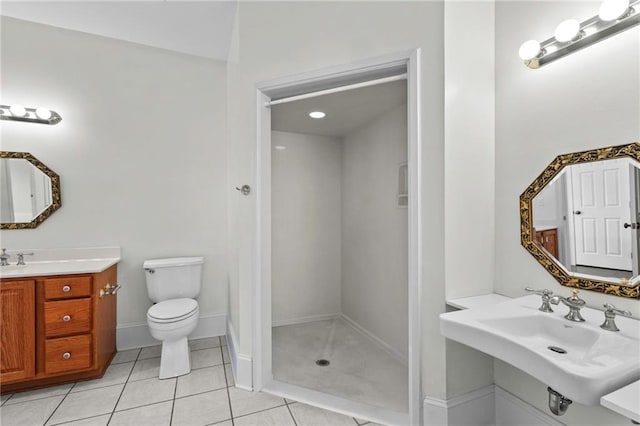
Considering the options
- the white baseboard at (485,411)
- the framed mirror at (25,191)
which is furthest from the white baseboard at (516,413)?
the framed mirror at (25,191)

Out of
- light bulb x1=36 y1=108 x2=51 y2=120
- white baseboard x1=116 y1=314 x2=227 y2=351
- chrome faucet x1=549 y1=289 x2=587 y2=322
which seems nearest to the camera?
chrome faucet x1=549 y1=289 x2=587 y2=322

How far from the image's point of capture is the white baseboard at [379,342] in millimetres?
2424

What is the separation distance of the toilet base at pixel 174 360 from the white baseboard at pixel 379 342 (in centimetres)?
158

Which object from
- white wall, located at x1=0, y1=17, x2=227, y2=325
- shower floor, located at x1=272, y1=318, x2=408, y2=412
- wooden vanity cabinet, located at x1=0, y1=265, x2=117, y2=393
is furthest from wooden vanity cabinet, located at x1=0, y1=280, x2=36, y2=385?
shower floor, located at x1=272, y1=318, x2=408, y2=412

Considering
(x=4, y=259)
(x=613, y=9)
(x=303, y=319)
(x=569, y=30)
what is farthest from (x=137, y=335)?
(x=613, y=9)

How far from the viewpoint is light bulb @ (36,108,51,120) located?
2313mm

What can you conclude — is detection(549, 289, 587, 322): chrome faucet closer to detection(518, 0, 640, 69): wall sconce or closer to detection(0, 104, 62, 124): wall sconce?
detection(518, 0, 640, 69): wall sconce

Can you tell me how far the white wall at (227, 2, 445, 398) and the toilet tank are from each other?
56 centimetres

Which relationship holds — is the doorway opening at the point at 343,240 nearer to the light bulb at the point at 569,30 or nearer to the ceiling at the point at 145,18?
the light bulb at the point at 569,30

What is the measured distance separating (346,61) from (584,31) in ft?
3.51

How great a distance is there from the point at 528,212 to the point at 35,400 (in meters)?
3.15

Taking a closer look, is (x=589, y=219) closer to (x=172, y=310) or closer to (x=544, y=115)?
(x=544, y=115)

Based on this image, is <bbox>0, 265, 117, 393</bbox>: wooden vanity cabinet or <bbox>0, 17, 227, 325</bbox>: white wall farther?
<bbox>0, 17, 227, 325</bbox>: white wall

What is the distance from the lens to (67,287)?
2.04 metres
